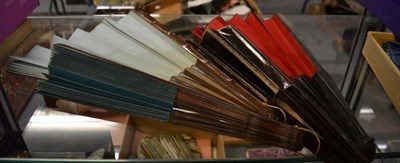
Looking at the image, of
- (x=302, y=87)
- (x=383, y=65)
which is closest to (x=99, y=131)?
(x=302, y=87)

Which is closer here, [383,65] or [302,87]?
[302,87]

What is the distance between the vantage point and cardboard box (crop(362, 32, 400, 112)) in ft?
2.31

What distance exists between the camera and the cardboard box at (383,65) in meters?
0.71

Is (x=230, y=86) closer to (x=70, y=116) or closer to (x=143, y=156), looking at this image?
(x=143, y=156)

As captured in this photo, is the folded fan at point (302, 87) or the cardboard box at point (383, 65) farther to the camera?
A: the cardboard box at point (383, 65)

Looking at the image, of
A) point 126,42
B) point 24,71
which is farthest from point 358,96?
point 24,71

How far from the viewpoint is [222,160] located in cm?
61

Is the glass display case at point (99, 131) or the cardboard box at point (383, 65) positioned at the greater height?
the cardboard box at point (383, 65)

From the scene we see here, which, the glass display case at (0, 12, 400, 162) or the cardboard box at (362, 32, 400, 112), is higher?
the cardboard box at (362, 32, 400, 112)

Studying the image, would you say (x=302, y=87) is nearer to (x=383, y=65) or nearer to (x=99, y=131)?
(x=383, y=65)

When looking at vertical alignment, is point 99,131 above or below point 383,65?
below

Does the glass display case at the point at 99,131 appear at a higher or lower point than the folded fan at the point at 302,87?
lower

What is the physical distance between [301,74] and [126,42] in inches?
13.2

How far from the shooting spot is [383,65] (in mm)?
767
